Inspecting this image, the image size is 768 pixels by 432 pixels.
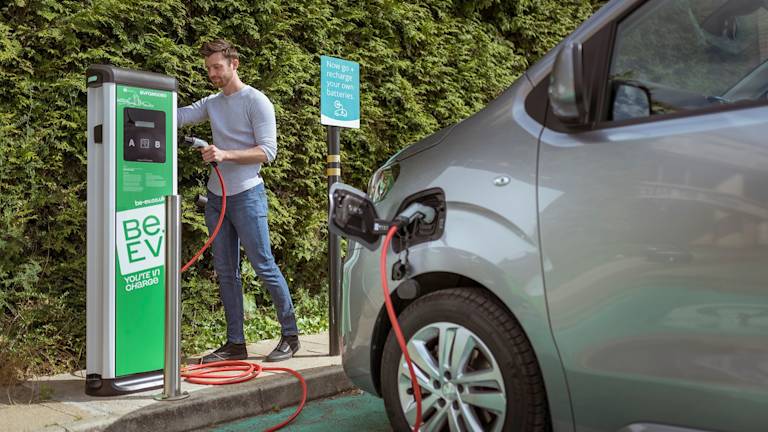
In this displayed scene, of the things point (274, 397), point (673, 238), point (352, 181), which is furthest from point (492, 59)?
point (673, 238)

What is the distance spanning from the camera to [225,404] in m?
3.86

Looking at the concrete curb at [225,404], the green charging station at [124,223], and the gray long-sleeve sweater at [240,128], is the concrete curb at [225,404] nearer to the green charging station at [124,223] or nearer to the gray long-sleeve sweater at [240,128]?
the green charging station at [124,223]

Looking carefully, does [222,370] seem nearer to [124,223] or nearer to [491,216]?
[124,223]

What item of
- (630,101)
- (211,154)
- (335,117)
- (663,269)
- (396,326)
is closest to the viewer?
(663,269)

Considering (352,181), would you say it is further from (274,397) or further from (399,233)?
(399,233)

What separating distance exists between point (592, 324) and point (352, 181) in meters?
4.50

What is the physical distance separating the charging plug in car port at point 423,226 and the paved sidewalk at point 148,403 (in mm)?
1522

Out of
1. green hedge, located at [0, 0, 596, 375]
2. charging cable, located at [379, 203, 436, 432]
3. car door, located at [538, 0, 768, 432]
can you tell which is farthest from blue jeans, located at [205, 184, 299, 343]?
car door, located at [538, 0, 768, 432]

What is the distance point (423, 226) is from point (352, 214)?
32cm

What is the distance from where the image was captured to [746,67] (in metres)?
2.59

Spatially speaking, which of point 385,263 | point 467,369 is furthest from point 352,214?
point 467,369

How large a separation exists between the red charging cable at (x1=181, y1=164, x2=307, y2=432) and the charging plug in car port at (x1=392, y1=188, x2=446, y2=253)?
4.86 feet

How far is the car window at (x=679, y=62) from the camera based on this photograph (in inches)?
95.3

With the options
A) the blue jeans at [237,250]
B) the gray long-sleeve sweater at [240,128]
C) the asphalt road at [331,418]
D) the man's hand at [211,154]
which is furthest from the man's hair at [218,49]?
the asphalt road at [331,418]
